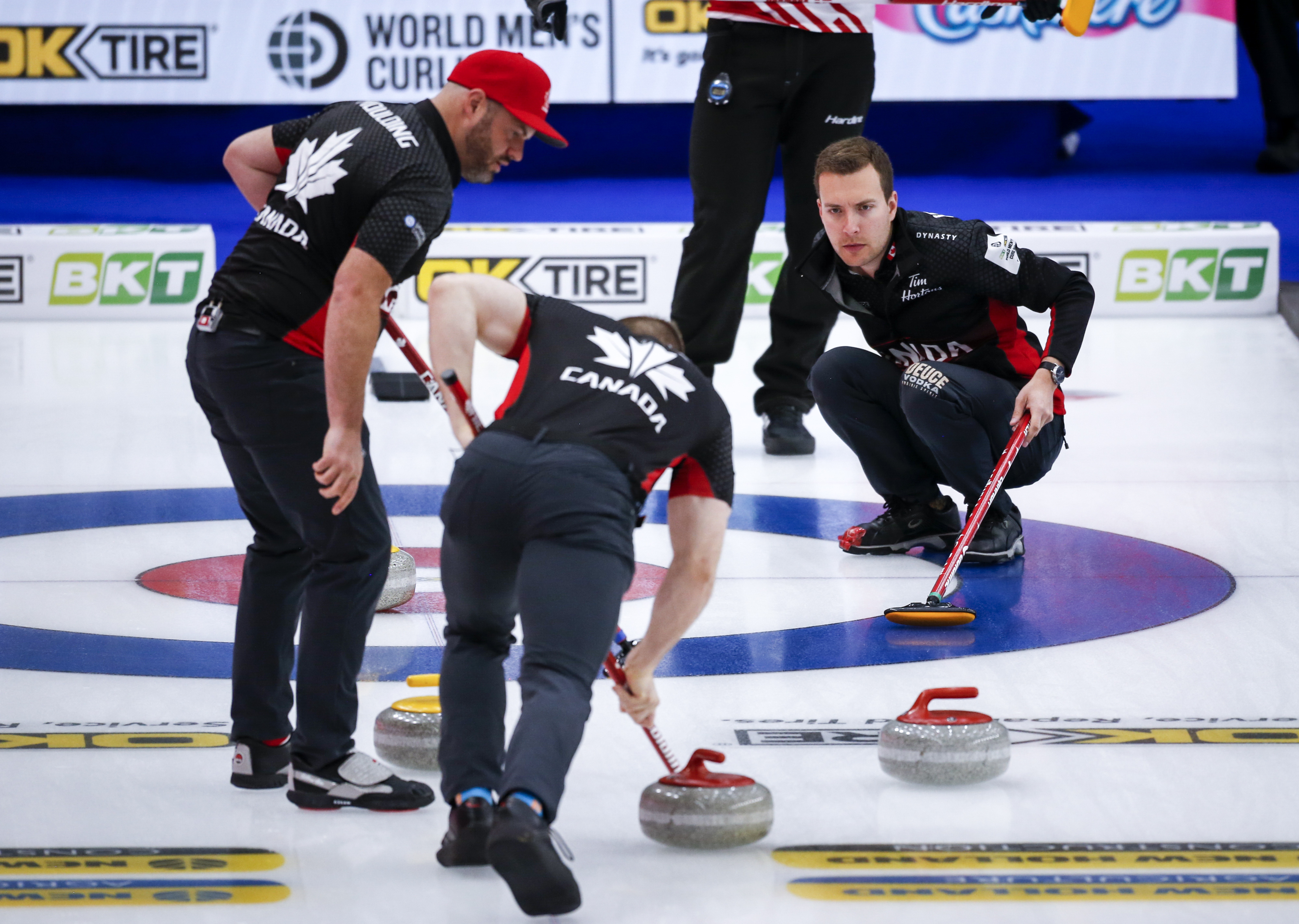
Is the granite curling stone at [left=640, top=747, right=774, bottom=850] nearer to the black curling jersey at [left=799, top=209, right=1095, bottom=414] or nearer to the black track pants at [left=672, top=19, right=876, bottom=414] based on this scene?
the black curling jersey at [left=799, top=209, right=1095, bottom=414]

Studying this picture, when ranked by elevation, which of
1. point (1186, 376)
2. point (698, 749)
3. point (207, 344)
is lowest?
point (1186, 376)

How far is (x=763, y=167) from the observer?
20.2 feet

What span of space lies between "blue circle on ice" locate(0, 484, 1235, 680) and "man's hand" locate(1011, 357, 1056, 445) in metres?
0.47

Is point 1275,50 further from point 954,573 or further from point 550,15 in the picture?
point 954,573

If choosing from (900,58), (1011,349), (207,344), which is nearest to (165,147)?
(900,58)

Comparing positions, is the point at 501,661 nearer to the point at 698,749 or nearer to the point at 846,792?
the point at 698,749

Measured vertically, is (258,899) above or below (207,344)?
below

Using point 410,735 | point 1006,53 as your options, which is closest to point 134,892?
point 410,735

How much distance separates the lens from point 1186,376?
7598mm

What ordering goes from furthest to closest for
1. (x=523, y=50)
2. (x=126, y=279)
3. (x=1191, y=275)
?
(x=523, y=50)
(x=1191, y=275)
(x=126, y=279)

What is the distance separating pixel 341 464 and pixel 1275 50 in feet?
30.0

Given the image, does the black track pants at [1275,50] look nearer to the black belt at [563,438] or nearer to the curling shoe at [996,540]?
the curling shoe at [996,540]

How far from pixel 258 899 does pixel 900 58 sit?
8.51 meters

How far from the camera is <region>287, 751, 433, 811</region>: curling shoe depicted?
9.87ft
